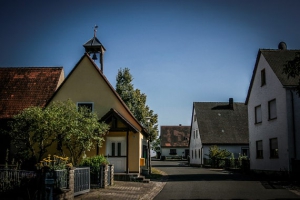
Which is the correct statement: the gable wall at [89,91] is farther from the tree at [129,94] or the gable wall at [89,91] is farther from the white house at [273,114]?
the tree at [129,94]


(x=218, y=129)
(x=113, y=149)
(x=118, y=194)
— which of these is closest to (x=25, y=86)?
(x=113, y=149)

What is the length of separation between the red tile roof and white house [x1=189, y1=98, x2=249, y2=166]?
2457cm

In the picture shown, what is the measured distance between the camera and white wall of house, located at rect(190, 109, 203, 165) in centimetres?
4828

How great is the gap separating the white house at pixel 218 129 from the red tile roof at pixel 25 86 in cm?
2457

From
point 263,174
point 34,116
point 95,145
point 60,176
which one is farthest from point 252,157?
point 60,176

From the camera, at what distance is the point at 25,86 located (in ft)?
89.4

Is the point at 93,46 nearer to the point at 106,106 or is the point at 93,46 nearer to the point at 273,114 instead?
the point at 106,106

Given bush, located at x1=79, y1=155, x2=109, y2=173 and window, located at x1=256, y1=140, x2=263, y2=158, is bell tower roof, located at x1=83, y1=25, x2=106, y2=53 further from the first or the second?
window, located at x1=256, y1=140, x2=263, y2=158

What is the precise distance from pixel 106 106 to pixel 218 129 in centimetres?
2744

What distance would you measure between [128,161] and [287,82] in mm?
12132

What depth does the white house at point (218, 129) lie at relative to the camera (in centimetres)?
4631

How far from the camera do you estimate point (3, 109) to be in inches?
1004

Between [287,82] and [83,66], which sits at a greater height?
[83,66]

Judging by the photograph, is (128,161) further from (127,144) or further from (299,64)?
(299,64)
